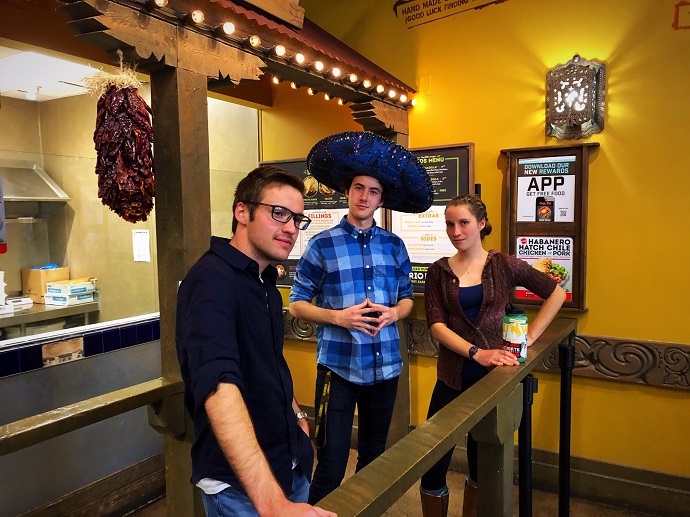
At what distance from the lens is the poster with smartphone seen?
2.91 meters

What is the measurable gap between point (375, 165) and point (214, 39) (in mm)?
778

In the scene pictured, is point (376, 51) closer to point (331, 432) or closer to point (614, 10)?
point (614, 10)

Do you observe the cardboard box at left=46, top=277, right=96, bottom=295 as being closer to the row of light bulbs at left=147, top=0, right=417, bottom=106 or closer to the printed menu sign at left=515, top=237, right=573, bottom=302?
the row of light bulbs at left=147, top=0, right=417, bottom=106

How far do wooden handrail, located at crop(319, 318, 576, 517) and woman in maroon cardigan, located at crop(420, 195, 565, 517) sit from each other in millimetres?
331

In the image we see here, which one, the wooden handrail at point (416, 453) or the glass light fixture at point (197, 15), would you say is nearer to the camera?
the wooden handrail at point (416, 453)

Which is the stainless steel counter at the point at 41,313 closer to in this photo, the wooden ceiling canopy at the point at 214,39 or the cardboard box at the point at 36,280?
the cardboard box at the point at 36,280

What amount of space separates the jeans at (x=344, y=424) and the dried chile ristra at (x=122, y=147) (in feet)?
3.42

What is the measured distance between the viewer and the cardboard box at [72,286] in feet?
11.2

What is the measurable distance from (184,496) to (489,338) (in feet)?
4.39

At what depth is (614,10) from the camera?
2.77 m

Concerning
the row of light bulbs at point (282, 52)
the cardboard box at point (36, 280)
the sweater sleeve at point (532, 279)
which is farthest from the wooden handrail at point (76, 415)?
the cardboard box at point (36, 280)

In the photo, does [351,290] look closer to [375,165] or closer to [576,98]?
[375,165]

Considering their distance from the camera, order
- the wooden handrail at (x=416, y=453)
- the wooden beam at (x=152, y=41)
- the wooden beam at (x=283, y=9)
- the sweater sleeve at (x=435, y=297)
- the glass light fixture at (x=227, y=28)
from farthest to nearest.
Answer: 1. the sweater sleeve at (x=435, y=297)
2. the wooden beam at (x=283, y=9)
3. the glass light fixture at (x=227, y=28)
4. the wooden beam at (x=152, y=41)
5. the wooden handrail at (x=416, y=453)

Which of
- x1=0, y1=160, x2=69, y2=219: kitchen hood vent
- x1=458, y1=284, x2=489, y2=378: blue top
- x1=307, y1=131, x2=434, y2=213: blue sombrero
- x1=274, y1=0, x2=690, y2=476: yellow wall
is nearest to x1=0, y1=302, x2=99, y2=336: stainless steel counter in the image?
x1=0, y1=160, x2=69, y2=219: kitchen hood vent
